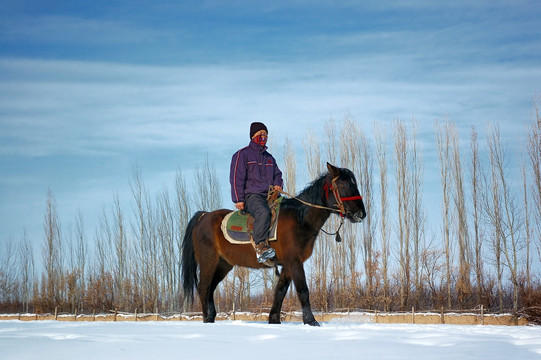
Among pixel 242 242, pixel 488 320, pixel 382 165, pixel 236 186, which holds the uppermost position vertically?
pixel 382 165

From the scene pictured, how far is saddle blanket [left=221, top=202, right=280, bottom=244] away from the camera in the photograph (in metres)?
6.63

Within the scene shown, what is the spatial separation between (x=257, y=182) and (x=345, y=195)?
109cm

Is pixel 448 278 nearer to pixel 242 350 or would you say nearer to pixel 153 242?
pixel 153 242

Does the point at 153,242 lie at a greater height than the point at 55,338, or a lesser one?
greater

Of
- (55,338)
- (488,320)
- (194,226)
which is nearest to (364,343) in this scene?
(55,338)

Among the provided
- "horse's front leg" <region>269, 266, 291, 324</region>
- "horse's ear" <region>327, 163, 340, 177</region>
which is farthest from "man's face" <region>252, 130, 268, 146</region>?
"horse's front leg" <region>269, 266, 291, 324</region>

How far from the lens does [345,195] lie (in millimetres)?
6375

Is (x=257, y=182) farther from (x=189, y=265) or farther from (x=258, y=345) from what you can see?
(x=258, y=345)

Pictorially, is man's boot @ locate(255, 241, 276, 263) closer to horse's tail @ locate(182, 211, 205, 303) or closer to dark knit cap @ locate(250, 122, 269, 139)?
dark knit cap @ locate(250, 122, 269, 139)

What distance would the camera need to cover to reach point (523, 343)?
12.6 ft

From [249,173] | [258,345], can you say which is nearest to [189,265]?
[249,173]

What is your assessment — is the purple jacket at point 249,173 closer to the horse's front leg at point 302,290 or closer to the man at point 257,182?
the man at point 257,182

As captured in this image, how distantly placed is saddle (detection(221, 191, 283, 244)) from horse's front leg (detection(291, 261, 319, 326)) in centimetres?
47

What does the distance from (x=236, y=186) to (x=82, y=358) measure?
3.78 m
